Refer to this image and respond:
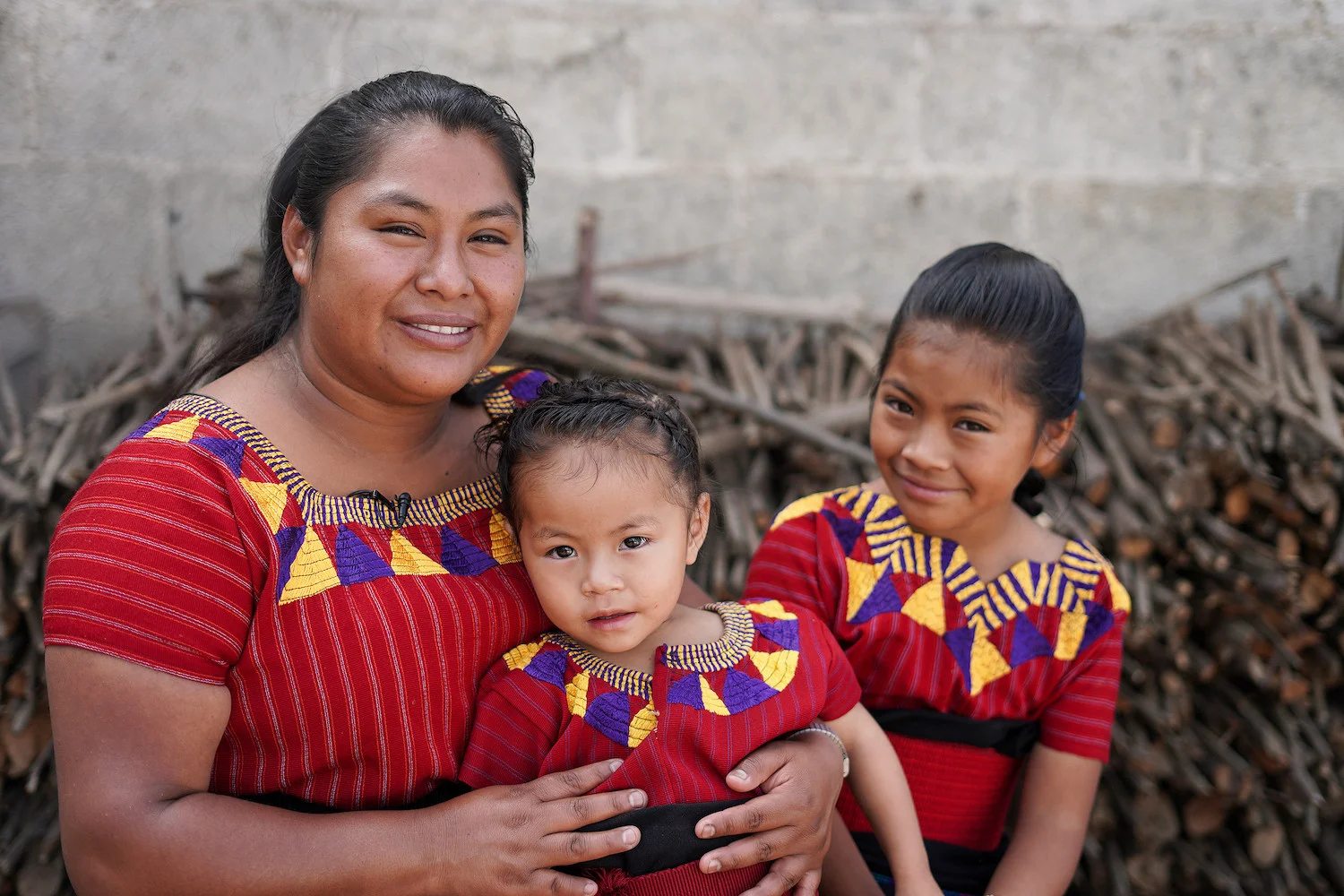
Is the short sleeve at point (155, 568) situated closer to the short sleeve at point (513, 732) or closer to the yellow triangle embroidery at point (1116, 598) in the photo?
the short sleeve at point (513, 732)

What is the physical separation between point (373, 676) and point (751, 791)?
712 mm

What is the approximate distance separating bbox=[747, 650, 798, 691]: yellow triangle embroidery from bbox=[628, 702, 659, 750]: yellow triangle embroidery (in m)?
0.23

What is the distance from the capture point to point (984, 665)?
7.88 feet

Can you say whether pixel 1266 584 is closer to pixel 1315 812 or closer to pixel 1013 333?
pixel 1315 812

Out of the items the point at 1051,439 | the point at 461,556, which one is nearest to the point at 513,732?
the point at 461,556

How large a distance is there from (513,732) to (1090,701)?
129 cm

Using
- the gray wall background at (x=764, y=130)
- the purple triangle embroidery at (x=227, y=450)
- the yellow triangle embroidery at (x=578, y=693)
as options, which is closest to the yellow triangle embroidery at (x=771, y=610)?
the yellow triangle embroidery at (x=578, y=693)

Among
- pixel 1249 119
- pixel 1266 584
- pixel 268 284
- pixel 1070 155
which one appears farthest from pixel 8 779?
pixel 1249 119

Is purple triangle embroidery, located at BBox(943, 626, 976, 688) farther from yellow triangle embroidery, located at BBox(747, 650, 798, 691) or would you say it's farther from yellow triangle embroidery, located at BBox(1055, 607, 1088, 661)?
yellow triangle embroidery, located at BBox(747, 650, 798, 691)

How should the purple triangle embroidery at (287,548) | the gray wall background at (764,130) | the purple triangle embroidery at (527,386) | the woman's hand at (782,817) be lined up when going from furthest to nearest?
the gray wall background at (764,130) → the purple triangle embroidery at (527,386) → the woman's hand at (782,817) → the purple triangle embroidery at (287,548)

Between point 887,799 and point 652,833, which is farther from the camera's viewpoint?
point 887,799

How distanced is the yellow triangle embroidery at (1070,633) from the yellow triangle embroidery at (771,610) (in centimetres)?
67

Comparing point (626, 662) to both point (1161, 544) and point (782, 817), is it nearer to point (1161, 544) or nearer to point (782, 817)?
point (782, 817)

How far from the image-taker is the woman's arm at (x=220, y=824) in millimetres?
1657
